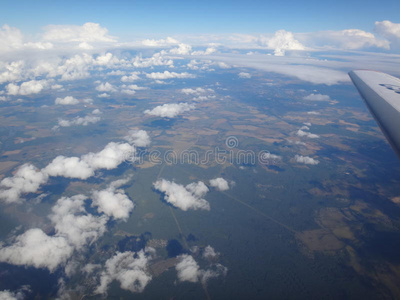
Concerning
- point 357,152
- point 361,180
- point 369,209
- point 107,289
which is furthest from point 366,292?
point 357,152

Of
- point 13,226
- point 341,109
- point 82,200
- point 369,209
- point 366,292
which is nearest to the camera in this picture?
point 366,292

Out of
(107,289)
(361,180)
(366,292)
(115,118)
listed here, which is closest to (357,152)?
(361,180)

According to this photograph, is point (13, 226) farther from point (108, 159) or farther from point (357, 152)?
point (357, 152)

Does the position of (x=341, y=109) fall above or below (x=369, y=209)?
above

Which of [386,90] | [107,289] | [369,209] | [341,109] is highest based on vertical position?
[386,90]

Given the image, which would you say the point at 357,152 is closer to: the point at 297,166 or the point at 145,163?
the point at 297,166

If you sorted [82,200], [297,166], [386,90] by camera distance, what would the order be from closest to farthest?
[386,90] → [82,200] → [297,166]

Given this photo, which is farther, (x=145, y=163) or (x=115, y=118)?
(x=115, y=118)
